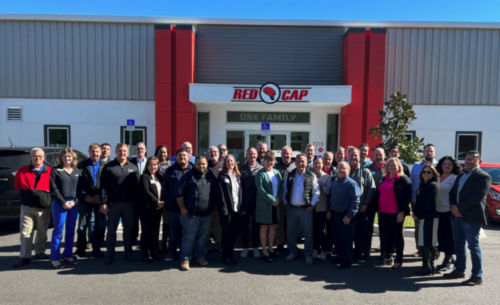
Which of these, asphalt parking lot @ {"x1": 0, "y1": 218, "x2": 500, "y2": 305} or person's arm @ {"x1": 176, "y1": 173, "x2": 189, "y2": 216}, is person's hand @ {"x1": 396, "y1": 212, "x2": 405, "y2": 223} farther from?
person's arm @ {"x1": 176, "y1": 173, "x2": 189, "y2": 216}

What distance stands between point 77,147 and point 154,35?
583cm

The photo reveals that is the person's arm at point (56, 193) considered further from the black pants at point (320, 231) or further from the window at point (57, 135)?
the window at point (57, 135)

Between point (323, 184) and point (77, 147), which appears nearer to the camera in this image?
point (323, 184)

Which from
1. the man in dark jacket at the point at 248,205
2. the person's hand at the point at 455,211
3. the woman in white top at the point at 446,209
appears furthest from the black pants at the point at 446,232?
the man in dark jacket at the point at 248,205

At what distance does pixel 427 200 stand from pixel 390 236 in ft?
2.68

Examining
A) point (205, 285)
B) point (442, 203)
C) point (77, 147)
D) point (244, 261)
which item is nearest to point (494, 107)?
point (442, 203)

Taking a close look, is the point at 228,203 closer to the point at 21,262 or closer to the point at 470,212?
the point at 21,262

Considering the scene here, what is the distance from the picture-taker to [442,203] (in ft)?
15.1

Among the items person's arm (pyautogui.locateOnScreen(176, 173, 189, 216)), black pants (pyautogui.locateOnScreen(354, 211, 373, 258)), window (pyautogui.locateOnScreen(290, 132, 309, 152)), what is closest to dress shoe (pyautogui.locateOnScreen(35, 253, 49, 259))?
person's arm (pyautogui.locateOnScreen(176, 173, 189, 216))

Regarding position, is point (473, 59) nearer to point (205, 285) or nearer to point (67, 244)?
point (205, 285)

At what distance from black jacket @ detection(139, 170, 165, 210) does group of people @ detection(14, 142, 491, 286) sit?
16 mm

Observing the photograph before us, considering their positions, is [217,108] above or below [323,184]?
A: above

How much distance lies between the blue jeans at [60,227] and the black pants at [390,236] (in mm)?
4939

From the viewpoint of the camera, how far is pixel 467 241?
167 inches
